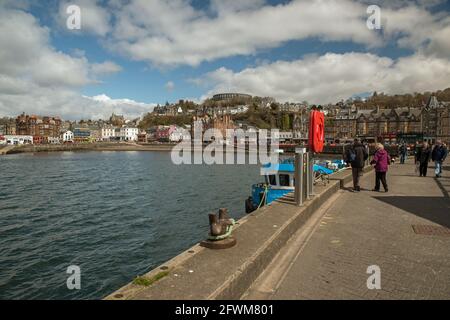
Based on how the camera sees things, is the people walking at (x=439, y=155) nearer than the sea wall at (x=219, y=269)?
No

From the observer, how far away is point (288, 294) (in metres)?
4.92

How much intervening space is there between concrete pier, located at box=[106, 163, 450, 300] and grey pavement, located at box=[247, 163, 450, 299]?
15 millimetres

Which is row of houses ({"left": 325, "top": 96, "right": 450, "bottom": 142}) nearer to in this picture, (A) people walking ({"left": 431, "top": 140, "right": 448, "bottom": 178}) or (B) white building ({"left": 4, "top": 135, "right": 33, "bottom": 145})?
(A) people walking ({"left": 431, "top": 140, "right": 448, "bottom": 178})

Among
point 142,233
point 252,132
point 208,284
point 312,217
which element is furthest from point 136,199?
point 252,132

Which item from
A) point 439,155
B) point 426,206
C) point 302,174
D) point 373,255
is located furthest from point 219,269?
point 439,155

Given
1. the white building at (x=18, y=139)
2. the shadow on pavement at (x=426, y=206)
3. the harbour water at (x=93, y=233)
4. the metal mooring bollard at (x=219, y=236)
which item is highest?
the white building at (x=18, y=139)

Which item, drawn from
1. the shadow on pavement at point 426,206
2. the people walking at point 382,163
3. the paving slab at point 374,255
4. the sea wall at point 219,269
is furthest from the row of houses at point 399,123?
the sea wall at point 219,269

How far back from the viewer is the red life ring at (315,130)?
10.4 meters

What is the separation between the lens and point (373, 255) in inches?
256

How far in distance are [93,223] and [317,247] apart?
16033 mm

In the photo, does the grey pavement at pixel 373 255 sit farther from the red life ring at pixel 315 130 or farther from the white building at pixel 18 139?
the white building at pixel 18 139

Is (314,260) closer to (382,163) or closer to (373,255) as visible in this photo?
(373,255)

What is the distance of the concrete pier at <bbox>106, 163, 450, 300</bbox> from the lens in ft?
15.4
